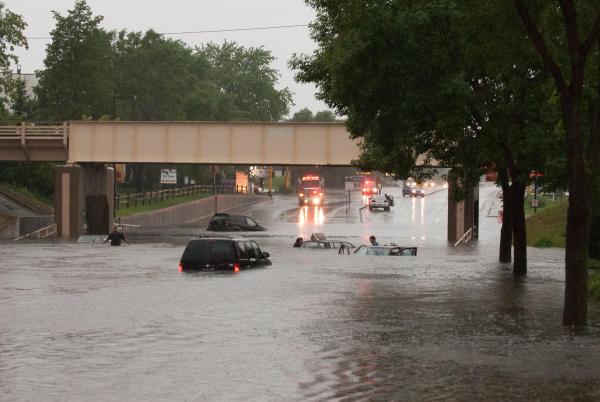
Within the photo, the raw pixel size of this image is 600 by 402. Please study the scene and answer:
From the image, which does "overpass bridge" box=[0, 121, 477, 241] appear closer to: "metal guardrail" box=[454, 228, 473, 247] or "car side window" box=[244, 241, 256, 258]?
"metal guardrail" box=[454, 228, 473, 247]

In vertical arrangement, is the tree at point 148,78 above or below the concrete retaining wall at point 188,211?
above

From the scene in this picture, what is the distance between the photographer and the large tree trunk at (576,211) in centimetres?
2064

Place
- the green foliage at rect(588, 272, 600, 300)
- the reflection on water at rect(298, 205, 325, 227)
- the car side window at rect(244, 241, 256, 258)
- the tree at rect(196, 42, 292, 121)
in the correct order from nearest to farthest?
the green foliage at rect(588, 272, 600, 300), the car side window at rect(244, 241, 256, 258), the reflection on water at rect(298, 205, 325, 227), the tree at rect(196, 42, 292, 121)

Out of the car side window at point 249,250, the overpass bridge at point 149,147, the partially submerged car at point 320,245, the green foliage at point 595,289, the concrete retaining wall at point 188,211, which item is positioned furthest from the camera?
the concrete retaining wall at point 188,211

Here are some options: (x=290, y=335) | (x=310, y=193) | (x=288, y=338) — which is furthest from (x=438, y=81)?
(x=310, y=193)

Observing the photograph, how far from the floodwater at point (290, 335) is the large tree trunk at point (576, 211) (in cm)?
97

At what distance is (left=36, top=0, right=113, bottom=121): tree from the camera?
377 ft

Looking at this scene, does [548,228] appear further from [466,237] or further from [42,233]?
[42,233]

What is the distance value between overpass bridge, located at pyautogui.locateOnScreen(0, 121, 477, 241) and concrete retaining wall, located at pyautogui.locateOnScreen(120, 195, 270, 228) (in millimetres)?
16018

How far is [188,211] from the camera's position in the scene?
111 m

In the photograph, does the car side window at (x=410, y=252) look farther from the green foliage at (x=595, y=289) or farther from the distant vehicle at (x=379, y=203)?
the distant vehicle at (x=379, y=203)

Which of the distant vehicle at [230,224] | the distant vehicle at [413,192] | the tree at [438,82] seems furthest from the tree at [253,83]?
the tree at [438,82]

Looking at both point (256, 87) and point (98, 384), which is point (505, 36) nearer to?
point (98, 384)

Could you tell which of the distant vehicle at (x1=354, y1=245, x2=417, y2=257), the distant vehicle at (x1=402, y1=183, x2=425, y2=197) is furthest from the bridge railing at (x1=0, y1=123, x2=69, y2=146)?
the distant vehicle at (x1=402, y1=183, x2=425, y2=197)
